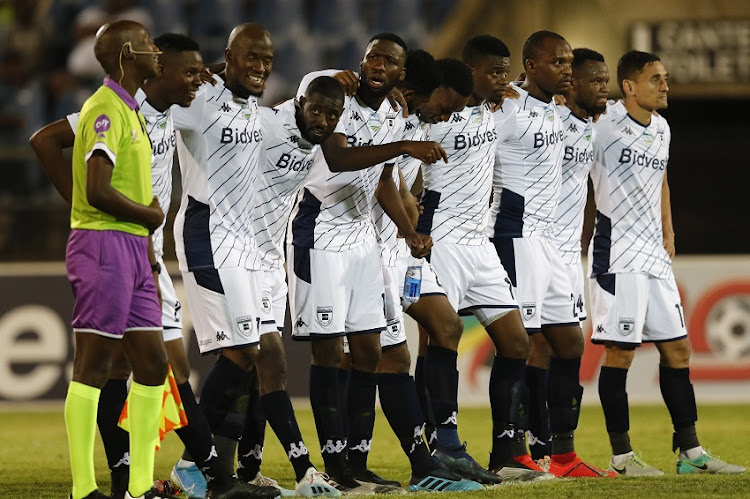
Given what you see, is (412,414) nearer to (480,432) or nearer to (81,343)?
(81,343)

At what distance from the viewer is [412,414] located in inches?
257

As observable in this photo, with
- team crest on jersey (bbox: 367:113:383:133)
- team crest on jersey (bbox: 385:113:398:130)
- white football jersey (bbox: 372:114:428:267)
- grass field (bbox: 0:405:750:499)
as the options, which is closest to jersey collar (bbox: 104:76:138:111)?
team crest on jersey (bbox: 367:113:383:133)

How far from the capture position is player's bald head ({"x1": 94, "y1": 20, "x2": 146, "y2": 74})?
17.3 ft

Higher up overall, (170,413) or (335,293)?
(335,293)

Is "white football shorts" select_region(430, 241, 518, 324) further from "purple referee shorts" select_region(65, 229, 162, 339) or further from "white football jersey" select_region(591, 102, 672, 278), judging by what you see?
"purple referee shorts" select_region(65, 229, 162, 339)

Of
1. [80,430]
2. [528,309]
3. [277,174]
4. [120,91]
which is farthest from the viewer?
[528,309]

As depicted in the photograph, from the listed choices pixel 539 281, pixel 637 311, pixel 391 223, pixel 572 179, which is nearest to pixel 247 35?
pixel 391 223

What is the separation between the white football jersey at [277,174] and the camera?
255 inches

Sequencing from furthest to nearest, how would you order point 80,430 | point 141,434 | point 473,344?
point 473,344
point 141,434
point 80,430

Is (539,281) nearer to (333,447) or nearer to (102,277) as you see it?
(333,447)

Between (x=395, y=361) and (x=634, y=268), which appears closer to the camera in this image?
(x=395, y=361)

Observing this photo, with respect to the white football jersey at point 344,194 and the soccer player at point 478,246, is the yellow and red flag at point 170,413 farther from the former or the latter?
the soccer player at point 478,246

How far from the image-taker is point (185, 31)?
14562mm

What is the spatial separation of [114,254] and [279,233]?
159 centimetres
